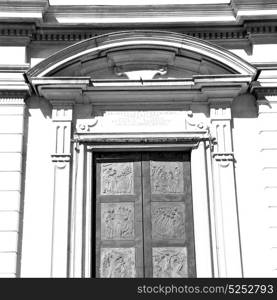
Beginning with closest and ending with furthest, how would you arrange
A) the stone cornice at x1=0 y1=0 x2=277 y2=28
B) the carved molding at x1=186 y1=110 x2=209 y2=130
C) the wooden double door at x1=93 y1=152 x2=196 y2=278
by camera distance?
the wooden double door at x1=93 y1=152 x2=196 y2=278
the carved molding at x1=186 y1=110 x2=209 y2=130
the stone cornice at x1=0 y1=0 x2=277 y2=28

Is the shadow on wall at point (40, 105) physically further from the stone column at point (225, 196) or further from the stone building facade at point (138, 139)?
the stone column at point (225, 196)

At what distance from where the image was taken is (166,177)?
1209cm

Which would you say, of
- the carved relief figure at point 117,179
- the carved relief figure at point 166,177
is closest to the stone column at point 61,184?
the carved relief figure at point 117,179

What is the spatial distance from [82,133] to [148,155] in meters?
1.32

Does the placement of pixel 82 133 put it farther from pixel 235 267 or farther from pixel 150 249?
pixel 235 267

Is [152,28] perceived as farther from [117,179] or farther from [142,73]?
[117,179]

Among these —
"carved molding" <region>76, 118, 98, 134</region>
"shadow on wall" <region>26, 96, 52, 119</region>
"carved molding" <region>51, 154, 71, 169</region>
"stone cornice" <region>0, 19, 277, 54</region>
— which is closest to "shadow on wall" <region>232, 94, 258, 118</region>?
"stone cornice" <region>0, 19, 277, 54</region>

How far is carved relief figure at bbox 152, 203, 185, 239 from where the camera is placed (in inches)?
461

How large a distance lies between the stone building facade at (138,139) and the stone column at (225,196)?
0.02 meters

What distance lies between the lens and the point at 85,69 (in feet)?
41.0

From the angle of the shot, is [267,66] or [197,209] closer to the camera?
[197,209]

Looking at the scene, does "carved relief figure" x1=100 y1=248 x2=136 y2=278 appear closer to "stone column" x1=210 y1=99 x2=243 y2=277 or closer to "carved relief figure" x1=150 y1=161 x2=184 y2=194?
"carved relief figure" x1=150 y1=161 x2=184 y2=194

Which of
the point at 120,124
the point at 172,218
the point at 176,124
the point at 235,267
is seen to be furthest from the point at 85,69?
the point at 235,267
